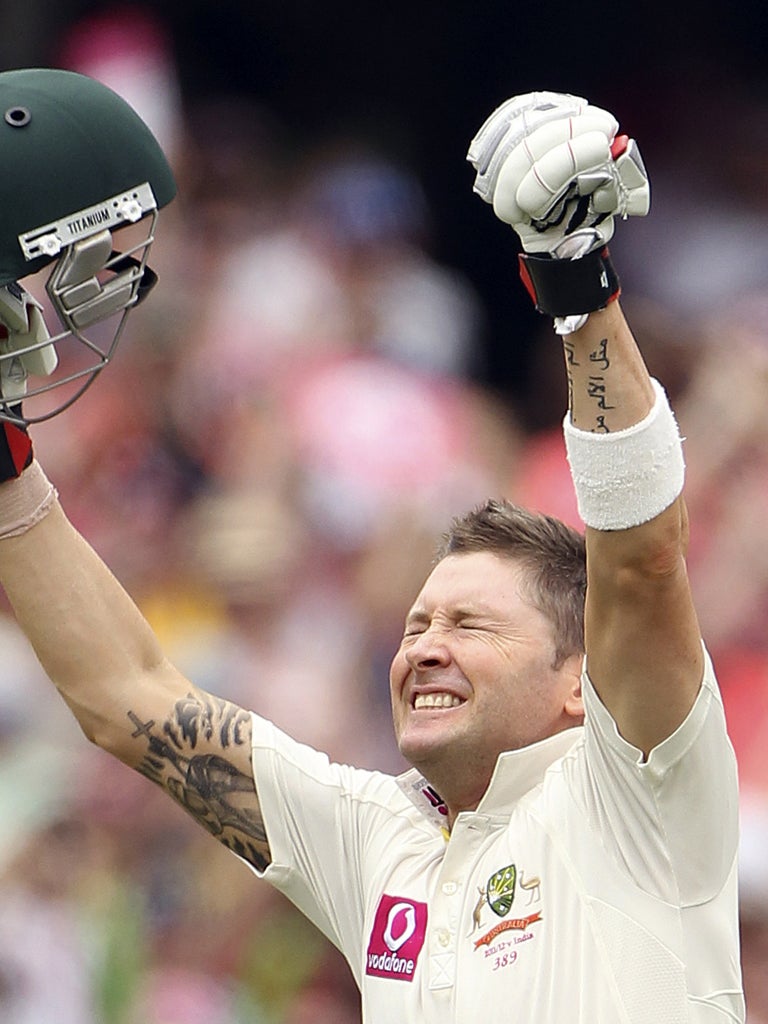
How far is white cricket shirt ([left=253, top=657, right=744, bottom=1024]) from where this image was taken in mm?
2535

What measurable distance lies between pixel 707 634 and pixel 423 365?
1.56 meters

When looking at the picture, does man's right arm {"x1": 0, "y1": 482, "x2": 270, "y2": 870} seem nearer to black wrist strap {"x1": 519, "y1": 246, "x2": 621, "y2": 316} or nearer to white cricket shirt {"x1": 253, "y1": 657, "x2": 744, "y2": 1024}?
white cricket shirt {"x1": 253, "y1": 657, "x2": 744, "y2": 1024}

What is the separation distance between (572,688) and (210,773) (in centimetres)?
64

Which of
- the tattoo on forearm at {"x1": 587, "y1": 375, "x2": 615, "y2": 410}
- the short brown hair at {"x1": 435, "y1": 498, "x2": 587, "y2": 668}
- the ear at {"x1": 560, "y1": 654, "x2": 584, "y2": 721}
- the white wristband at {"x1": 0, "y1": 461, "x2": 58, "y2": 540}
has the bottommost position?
the ear at {"x1": 560, "y1": 654, "x2": 584, "y2": 721}

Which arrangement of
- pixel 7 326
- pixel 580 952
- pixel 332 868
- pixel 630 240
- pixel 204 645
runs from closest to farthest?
1. pixel 580 952
2. pixel 7 326
3. pixel 332 868
4. pixel 204 645
5. pixel 630 240

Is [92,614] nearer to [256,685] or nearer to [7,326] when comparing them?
[7,326]

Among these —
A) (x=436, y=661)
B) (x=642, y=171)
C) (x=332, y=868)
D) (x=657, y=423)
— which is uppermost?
(x=642, y=171)

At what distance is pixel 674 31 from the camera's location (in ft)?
22.9

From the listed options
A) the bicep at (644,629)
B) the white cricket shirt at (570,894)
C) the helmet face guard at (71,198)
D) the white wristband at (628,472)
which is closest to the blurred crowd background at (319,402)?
the white cricket shirt at (570,894)

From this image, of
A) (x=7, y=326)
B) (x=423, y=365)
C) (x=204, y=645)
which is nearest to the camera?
(x=7, y=326)

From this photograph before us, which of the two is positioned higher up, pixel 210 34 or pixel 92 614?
pixel 210 34

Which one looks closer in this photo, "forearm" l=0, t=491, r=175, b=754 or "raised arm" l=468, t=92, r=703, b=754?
"raised arm" l=468, t=92, r=703, b=754

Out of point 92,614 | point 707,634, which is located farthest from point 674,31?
point 92,614

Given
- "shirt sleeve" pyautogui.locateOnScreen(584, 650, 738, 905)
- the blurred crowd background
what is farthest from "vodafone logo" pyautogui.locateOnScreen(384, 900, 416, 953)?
the blurred crowd background
